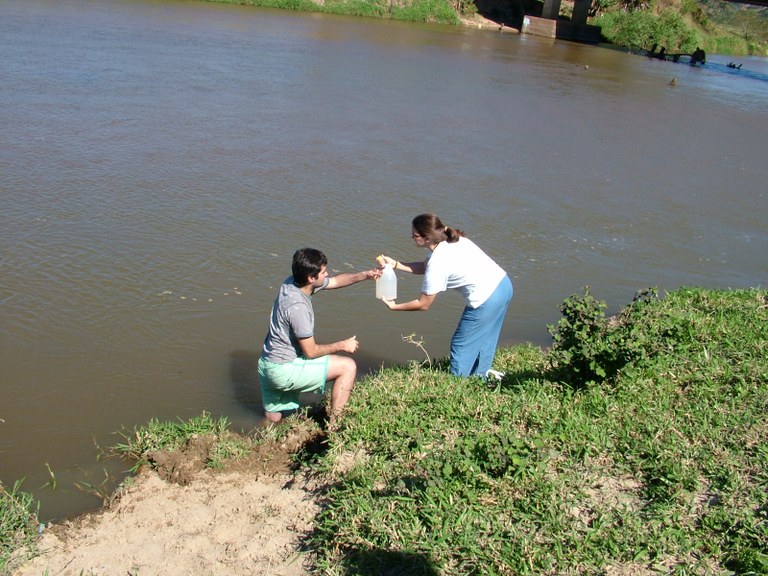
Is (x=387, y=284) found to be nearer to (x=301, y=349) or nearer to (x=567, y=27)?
(x=301, y=349)

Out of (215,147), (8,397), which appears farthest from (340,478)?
(215,147)

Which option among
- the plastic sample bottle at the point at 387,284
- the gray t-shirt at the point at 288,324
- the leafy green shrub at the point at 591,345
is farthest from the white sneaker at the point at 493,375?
the gray t-shirt at the point at 288,324

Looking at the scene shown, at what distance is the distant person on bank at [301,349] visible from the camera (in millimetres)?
4844

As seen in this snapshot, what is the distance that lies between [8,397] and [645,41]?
4568cm

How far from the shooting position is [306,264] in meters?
4.82

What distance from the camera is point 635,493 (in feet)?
12.5

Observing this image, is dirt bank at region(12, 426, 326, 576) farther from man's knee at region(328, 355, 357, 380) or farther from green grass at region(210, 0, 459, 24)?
green grass at region(210, 0, 459, 24)

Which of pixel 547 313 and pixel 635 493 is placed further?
pixel 547 313

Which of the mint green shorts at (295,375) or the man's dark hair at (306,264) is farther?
the mint green shorts at (295,375)

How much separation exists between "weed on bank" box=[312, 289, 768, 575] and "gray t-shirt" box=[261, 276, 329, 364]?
22.4 inches

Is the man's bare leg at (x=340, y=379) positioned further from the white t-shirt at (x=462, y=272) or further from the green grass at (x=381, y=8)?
the green grass at (x=381, y=8)

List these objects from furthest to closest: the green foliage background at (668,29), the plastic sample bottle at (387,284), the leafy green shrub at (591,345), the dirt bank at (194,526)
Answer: the green foliage background at (668,29) → the plastic sample bottle at (387,284) → the leafy green shrub at (591,345) → the dirt bank at (194,526)

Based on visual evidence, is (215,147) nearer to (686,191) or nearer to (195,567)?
(686,191)

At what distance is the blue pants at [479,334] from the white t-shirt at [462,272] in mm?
A: 60
